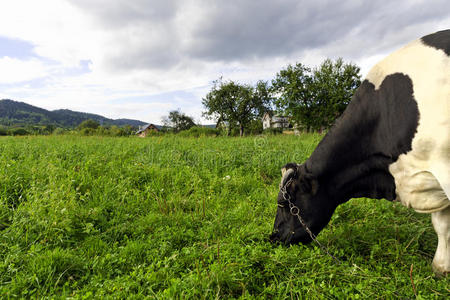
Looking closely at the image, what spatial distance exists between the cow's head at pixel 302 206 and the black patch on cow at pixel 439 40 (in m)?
1.56

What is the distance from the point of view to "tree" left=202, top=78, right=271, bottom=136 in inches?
1981

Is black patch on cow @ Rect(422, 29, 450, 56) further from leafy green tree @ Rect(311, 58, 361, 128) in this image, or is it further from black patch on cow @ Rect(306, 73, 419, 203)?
leafy green tree @ Rect(311, 58, 361, 128)

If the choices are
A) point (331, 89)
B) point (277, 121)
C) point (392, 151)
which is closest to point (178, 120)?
point (277, 121)

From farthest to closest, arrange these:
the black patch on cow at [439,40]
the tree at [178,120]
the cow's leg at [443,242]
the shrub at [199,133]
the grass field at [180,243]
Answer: the tree at [178,120]
the shrub at [199,133]
the cow's leg at [443,242]
the grass field at [180,243]
the black patch on cow at [439,40]

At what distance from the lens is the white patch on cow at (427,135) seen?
1.85m

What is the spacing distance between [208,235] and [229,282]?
97 centimetres

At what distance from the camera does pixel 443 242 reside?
245 centimetres

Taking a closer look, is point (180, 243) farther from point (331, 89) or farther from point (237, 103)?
point (237, 103)

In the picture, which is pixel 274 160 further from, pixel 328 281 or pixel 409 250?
pixel 328 281

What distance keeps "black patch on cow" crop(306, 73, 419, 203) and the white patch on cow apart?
Answer: 65 mm

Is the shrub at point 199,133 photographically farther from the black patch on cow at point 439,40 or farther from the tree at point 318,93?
the tree at point 318,93

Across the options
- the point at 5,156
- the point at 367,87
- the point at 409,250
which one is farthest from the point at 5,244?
the point at 409,250

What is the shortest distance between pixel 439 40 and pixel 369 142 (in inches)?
39.8

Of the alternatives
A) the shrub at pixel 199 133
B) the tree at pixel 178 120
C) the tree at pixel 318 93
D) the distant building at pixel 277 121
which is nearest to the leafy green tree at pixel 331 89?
the tree at pixel 318 93
